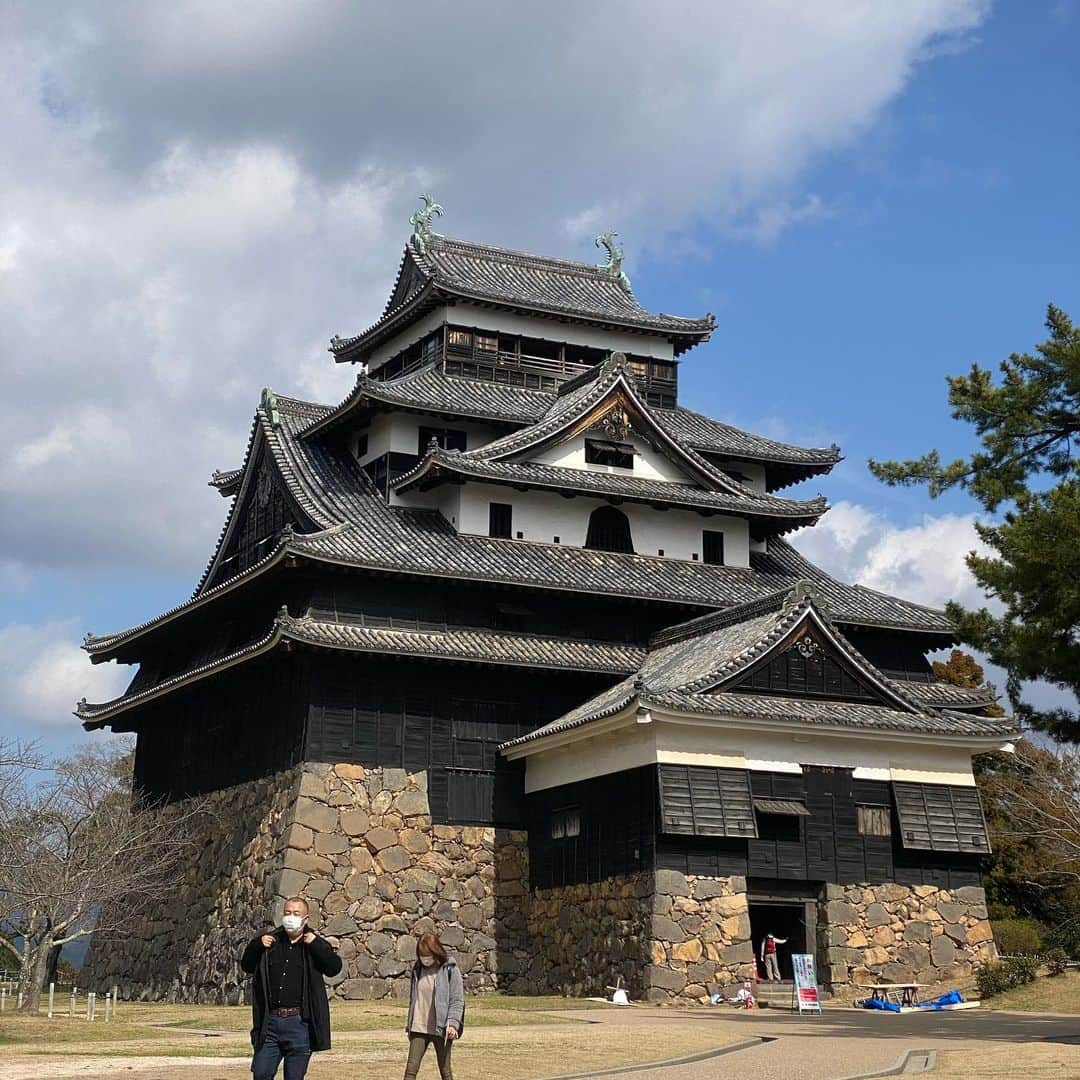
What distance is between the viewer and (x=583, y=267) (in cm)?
4969

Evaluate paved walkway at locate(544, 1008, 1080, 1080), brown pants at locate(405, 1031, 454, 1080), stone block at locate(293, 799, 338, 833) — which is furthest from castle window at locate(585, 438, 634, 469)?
brown pants at locate(405, 1031, 454, 1080)

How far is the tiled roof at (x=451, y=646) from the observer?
32.2 meters

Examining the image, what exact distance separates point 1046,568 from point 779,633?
1041cm

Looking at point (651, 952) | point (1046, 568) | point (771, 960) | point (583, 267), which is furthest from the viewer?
point (583, 267)

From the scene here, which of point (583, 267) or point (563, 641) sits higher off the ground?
point (583, 267)

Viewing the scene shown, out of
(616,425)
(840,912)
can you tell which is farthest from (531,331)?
(840,912)

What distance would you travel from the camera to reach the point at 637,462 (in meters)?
39.4

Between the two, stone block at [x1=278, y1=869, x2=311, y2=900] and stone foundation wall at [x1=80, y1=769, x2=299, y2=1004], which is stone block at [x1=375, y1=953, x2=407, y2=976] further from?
stone foundation wall at [x1=80, y1=769, x2=299, y2=1004]

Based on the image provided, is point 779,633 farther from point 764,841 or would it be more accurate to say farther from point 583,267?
point 583,267

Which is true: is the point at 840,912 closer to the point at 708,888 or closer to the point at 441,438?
the point at 708,888

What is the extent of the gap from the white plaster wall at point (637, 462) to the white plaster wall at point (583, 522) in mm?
804

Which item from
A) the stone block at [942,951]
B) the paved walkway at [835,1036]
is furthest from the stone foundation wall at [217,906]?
the stone block at [942,951]

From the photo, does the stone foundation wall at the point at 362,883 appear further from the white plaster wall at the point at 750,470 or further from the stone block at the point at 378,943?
the white plaster wall at the point at 750,470

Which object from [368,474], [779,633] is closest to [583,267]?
[368,474]
